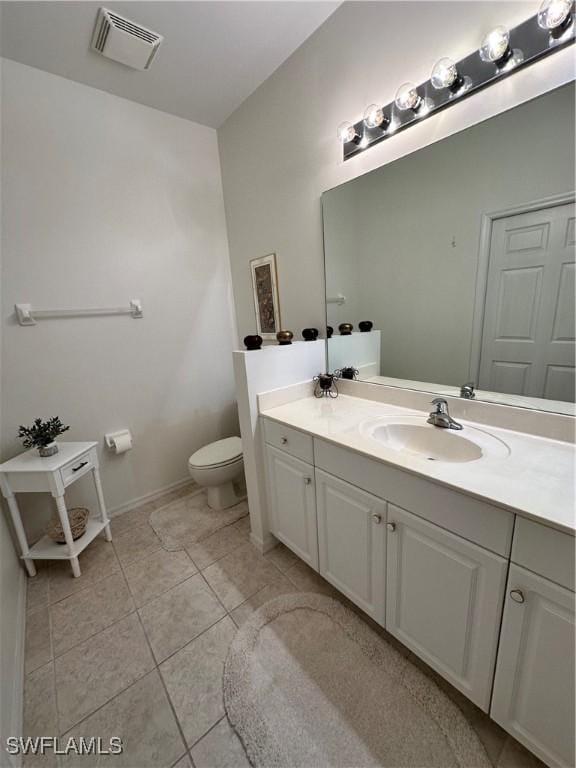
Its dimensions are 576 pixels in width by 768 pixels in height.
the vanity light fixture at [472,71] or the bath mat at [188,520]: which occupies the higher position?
the vanity light fixture at [472,71]

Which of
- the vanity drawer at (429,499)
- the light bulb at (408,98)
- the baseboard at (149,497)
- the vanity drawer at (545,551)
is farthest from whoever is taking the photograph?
the baseboard at (149,497)

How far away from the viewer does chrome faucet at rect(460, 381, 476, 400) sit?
1.23 meters

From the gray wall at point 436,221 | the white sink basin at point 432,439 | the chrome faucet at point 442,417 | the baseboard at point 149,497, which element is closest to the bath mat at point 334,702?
the white sink basin at point 432,439

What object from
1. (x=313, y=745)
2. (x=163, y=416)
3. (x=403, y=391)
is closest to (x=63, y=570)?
(x=163, y=416)

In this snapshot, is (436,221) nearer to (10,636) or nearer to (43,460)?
(43,460)

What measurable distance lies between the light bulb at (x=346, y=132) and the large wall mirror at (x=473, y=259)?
0.18 meters

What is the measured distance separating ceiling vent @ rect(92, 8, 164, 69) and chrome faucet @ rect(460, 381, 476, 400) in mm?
2157

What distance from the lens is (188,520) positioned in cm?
201

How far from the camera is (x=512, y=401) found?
1137mm

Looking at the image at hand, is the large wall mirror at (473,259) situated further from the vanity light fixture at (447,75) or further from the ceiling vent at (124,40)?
the ceiling vent at (124,40)

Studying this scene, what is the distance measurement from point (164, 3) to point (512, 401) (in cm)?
221

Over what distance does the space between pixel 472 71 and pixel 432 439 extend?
4.28ft

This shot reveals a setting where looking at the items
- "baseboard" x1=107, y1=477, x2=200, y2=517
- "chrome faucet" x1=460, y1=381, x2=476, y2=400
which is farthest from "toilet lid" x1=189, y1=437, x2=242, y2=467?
"chrome faucet" x1=460, y1=381, x2=476, y2=400

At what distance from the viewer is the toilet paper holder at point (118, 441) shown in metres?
1.98
